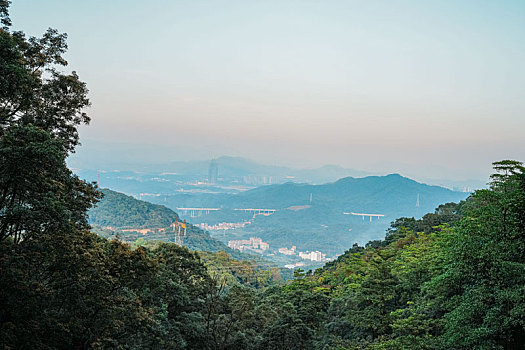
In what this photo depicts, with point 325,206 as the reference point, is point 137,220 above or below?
below

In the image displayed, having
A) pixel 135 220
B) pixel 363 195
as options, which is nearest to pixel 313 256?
pixel 135 220

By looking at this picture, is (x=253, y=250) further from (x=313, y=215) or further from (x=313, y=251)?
(x=313, y=215)

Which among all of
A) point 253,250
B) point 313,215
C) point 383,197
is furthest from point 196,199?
point 383,197

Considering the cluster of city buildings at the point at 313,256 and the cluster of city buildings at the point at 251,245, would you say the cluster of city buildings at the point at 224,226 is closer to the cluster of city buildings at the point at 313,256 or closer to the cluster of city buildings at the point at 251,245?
the cluster of city buildings at the point at 251,245

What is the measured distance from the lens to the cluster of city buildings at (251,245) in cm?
10862

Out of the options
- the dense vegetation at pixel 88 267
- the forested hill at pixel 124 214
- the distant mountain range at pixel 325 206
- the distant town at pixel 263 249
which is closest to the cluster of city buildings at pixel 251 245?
the distant town at pixel 263 249

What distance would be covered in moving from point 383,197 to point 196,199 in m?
76.9

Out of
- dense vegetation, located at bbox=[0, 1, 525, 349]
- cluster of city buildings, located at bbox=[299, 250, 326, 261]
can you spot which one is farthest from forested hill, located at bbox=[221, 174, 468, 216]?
dense vegetation, located at bbox=[0, 1, 525, 349]

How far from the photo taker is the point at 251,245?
113m

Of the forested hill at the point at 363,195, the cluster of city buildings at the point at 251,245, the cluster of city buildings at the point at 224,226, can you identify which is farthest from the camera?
the forested hill at the point at 363,195

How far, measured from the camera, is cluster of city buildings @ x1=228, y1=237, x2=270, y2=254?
356 ft

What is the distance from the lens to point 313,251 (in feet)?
351

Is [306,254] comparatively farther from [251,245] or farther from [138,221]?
[138,221]

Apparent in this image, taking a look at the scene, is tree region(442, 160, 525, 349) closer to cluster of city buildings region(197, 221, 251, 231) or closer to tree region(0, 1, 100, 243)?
tree region(0, 1, 100, 243)
